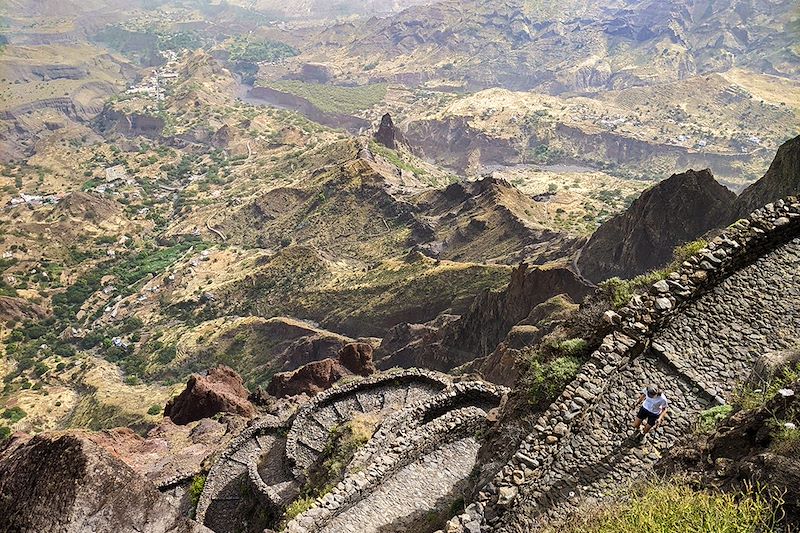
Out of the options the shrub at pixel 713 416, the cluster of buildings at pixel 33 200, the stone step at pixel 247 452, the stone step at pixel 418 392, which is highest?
the shrub at pixel 713 416

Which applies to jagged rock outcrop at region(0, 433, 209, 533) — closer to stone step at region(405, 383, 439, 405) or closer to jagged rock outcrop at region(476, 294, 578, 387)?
stone step at region(405, 383, 439, 405)

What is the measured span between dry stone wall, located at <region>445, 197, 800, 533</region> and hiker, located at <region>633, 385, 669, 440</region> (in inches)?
8.8

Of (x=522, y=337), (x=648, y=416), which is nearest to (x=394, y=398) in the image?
(x=522, y=337)

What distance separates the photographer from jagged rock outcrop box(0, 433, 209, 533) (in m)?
14.4

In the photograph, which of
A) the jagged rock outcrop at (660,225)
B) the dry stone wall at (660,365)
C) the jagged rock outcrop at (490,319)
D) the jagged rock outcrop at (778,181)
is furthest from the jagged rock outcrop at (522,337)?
the dry stone wall at (660,365)

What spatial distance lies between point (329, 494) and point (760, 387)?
11893 millimetres

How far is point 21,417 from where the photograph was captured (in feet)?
222

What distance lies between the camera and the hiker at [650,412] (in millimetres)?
11273

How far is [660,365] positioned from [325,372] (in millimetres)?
31669

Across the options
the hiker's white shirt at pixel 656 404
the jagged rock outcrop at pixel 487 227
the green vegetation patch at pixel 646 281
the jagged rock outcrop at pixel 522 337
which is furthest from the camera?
the jagged rock outcrop at pixel 487 227

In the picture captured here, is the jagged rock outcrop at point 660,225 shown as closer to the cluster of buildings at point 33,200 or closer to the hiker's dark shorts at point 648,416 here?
the hiker's dark shorts at point 648,416

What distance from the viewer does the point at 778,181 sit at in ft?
135

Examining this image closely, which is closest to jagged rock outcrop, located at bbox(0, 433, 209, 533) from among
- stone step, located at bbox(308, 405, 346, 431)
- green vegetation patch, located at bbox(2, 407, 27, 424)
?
stone step, located at bbox(308, 405, 346, 431)

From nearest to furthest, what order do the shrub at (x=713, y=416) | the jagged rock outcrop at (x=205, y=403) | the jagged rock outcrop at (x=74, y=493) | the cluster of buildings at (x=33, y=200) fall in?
the shrub at (x=713, y=416), the jagged rock outcrop at (x=74, y=493), the jagged rock outcrop at (x=205, y=403), the cluster of buildings at (x=33, y=200)
